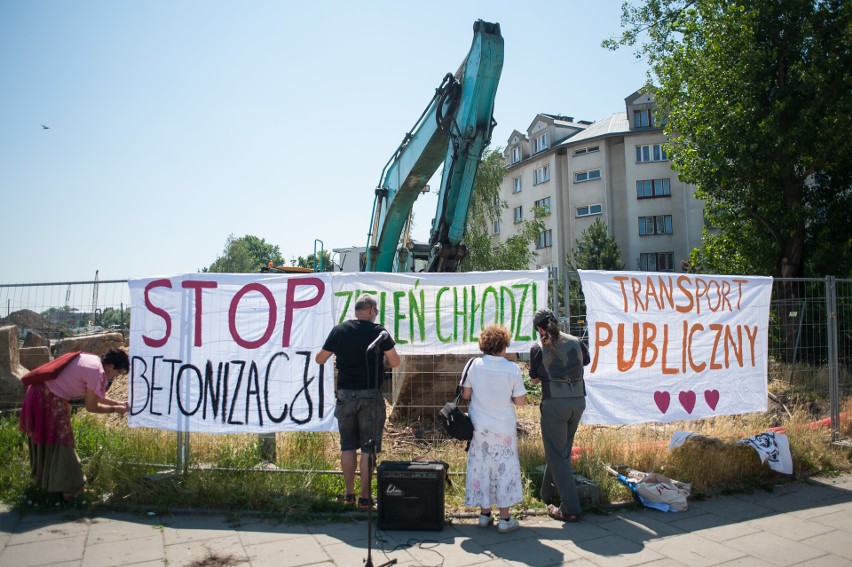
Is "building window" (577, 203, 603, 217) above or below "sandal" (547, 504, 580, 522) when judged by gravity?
above

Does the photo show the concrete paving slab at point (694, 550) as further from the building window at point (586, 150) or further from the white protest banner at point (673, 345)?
the building window at point (586, 150)

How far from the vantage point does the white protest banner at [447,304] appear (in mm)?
6344

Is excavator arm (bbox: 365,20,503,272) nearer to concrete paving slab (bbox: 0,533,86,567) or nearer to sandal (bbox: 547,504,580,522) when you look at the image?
sandal (bbox: 547,504,580,522)

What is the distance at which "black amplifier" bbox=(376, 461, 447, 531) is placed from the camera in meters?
5.04

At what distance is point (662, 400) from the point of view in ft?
21.3

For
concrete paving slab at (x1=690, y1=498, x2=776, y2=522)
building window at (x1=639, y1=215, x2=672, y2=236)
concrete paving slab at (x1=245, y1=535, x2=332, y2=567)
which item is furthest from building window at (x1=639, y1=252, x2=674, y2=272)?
concrete paving slab at (x1=245, y1=535, x2=332, y2=567)

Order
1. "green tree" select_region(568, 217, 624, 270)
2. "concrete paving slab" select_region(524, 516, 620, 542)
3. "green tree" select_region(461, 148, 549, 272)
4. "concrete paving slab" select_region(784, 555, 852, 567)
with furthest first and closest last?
"green tree" select_region(568, 217, 624, 270), "green tree" select_region(461, 148, 549, 272), "concrete paving slab" select_region(524, 516, 620, 542), "concrete paving slab" select_region(784, 555, 852, 567)

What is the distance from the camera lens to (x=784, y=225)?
1452 cm

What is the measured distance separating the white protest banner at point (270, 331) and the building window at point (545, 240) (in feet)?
111

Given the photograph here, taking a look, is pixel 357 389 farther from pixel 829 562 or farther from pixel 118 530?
pixel 829 562

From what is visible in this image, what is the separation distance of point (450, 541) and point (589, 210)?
35.3 m

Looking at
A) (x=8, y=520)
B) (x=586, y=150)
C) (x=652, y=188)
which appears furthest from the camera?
(x=586, y=150)

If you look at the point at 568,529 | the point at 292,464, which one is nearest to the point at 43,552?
the point at 292,464

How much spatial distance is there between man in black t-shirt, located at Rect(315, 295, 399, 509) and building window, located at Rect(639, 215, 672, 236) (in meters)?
33.9
